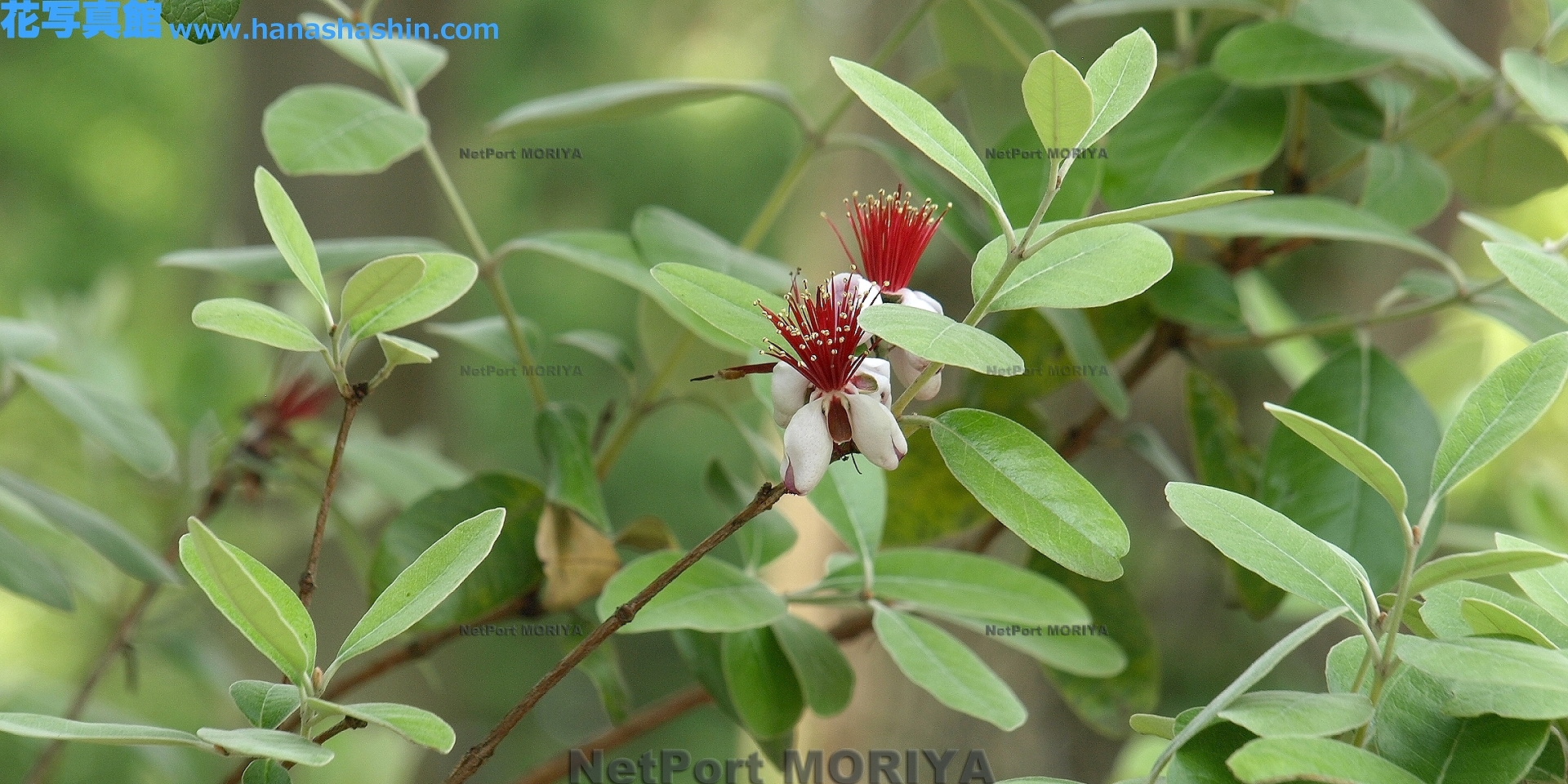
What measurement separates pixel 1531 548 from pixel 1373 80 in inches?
17.1

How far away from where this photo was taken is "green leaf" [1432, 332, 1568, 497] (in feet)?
0.90

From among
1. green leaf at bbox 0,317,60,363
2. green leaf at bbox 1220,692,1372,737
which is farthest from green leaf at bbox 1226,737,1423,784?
green leaf at bbox 0,317,60,363

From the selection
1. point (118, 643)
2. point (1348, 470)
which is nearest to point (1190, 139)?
point (1348, 470)

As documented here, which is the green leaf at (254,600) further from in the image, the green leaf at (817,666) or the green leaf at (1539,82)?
the green leaf at (1539,82)

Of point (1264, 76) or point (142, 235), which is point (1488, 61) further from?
point (142, 235)

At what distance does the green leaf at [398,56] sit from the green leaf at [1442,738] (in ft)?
1.54

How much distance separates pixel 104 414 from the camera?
1.77 feet

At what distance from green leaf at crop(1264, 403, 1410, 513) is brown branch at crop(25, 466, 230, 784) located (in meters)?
0.48

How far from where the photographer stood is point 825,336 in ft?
0.99

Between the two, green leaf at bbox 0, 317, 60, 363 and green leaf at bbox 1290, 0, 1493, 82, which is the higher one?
green leaf at bbox 1290, 0, 1493, 82

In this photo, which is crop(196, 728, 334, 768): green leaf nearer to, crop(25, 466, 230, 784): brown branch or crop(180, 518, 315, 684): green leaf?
crop(180, 518, 315, 684): green leaf

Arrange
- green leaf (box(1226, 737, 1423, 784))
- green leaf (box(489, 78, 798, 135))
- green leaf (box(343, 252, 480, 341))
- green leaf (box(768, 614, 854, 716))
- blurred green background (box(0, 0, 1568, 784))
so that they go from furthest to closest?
blurred green background (box(0, 0, 1568, 784)) < green leaf (box(489, 78, 798, 135)) < green leaf (box(768, 614, 854, 716)) < green leaf (box(343, 252, 480, 341)) < green leaf (box(1226, 737, 1423, 784))

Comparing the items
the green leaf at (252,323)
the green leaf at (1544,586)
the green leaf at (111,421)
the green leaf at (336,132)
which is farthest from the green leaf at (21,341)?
the green leaf at (1544,586)

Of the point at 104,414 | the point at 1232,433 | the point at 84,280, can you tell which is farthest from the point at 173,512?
the point at 84,280
